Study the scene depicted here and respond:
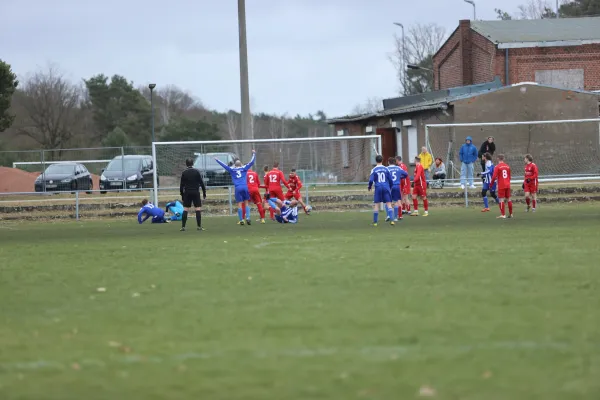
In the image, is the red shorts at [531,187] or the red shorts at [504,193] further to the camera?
the red shorts at [531,187]

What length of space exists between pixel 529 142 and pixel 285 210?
16.4 meters

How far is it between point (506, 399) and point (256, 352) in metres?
2.42

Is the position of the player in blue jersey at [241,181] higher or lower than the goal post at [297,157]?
lower

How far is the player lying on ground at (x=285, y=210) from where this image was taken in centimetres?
2762

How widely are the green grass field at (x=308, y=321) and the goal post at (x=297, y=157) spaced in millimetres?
17426

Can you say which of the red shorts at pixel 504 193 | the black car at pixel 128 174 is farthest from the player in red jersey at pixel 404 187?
the black car at pixel 128 174

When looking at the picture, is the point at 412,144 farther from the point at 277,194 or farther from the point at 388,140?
the point at 277,194

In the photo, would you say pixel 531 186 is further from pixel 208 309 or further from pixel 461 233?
pixel 208 309

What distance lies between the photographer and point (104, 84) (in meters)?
89.8

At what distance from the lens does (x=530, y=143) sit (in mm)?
40406

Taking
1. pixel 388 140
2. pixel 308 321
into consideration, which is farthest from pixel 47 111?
pixel 308 321

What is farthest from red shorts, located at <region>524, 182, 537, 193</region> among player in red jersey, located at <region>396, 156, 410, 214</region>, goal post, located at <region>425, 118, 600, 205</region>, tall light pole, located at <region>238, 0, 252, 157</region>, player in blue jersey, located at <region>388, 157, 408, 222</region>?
tall light pole, located at <region>238, 0, 252, 157</region>

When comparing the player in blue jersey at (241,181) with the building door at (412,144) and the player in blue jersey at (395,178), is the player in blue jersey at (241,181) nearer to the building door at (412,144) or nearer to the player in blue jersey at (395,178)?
the player in blue jersey at (395,178)

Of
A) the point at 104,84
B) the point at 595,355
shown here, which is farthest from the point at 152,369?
the point at 104,84
